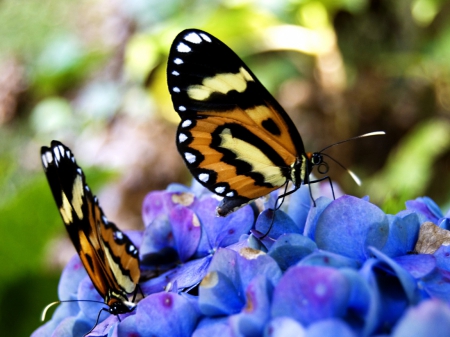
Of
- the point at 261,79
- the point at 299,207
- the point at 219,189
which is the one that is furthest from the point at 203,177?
the point at 261,79

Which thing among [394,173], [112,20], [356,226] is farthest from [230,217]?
[112,20]

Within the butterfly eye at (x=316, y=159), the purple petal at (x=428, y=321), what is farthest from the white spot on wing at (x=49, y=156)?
the purple petal at (x=428, y=321)

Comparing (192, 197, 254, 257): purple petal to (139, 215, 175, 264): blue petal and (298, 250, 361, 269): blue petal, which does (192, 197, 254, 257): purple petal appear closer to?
(139, 215, 175, 264): blue petal

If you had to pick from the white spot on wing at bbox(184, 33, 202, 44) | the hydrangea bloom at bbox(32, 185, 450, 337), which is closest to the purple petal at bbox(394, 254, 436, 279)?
the hydrangea bloom at bbox(32, 185, 450, 337)

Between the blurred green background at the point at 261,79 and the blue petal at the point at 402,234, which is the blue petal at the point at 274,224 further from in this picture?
the blurred green background at the point at 261,79

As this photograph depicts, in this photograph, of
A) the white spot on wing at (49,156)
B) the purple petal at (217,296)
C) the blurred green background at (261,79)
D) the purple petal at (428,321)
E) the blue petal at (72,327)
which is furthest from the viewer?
the blurred green background at (261,79)

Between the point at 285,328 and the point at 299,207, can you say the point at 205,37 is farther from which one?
the point at 285,328

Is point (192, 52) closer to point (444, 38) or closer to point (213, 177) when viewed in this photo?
point (213, 177)
